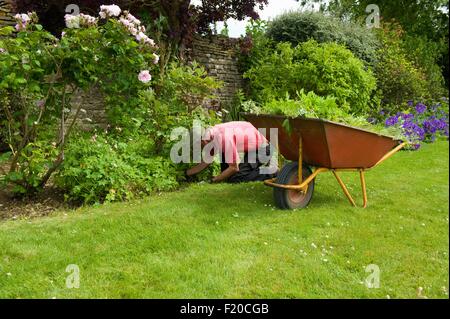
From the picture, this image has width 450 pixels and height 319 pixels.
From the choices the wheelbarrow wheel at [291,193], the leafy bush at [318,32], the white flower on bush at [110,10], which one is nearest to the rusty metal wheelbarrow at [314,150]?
the wheelbarrow wheel at [291,193]

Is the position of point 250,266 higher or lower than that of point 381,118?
lower

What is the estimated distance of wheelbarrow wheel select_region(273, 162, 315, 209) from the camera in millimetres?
3943

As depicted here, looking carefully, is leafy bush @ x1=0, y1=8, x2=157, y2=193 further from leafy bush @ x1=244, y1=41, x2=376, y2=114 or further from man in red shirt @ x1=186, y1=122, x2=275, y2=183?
leafy bush @ x1=244, y1=41, x2=376, y2=114

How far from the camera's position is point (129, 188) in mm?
4410

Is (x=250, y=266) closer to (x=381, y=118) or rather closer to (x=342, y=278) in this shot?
(x=342, y=278)

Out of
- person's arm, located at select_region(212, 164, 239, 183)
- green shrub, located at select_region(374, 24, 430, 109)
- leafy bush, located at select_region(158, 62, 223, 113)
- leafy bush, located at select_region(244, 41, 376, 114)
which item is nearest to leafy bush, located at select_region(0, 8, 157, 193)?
leafy bush, located at select_region(158, 62, 223, 113)

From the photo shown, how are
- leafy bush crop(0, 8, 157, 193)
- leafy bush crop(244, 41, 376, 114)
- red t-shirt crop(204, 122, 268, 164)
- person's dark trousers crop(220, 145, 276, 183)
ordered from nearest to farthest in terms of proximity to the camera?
leafy bush crop(0, 8, 157, 193), red t-shirt crop(204, 122, 268, 164), person's dark trousers crop(220, 145, 276, 183), leafy bush crop(244, 41, 376, 114)

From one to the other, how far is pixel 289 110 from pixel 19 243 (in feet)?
7.83

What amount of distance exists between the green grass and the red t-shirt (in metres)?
0.49

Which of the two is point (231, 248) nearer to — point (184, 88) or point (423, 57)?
point (184, 88)

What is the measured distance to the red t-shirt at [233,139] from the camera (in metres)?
Result: 4.59

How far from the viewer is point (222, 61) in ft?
31.3

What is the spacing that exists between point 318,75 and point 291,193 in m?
4.51
